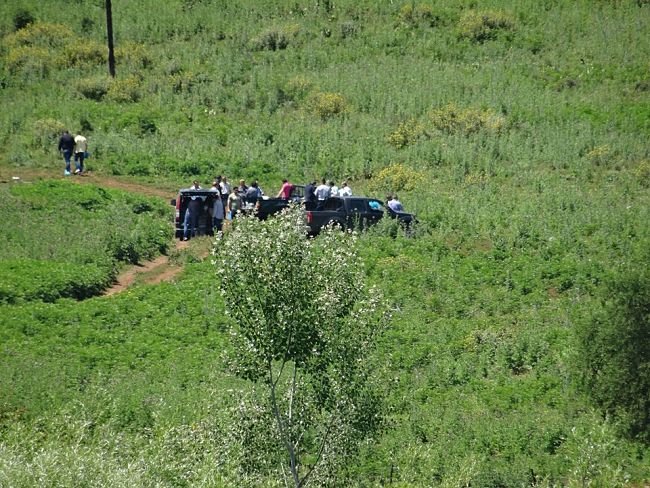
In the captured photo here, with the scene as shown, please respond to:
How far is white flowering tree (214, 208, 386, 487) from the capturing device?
1600cm

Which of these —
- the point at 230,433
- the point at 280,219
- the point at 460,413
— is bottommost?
the point at 460,413

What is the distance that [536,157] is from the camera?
138 feet

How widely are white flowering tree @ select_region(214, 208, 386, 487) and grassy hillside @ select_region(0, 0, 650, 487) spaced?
720 millimetres

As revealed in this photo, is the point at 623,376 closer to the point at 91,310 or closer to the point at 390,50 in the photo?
the point at 91,310

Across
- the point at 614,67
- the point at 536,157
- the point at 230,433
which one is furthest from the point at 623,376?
the point at 614,67

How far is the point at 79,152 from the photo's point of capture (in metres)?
40.6

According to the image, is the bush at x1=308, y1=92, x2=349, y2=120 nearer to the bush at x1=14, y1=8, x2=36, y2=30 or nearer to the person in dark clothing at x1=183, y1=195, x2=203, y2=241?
the person in dark clothing at x1=183, y1=195, x2=203, y2=241

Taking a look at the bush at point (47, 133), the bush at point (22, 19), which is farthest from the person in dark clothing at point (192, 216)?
the bush at point (22, 19)

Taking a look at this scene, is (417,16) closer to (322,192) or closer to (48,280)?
(322,192)

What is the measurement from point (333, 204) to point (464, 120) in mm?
13870

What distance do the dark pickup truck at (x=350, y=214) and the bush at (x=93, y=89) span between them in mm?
20313

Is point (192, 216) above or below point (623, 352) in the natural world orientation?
above

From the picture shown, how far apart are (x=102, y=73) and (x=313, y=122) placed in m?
12.5

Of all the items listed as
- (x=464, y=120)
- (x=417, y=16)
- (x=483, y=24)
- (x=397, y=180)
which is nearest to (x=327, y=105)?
(x=464, y=120)
